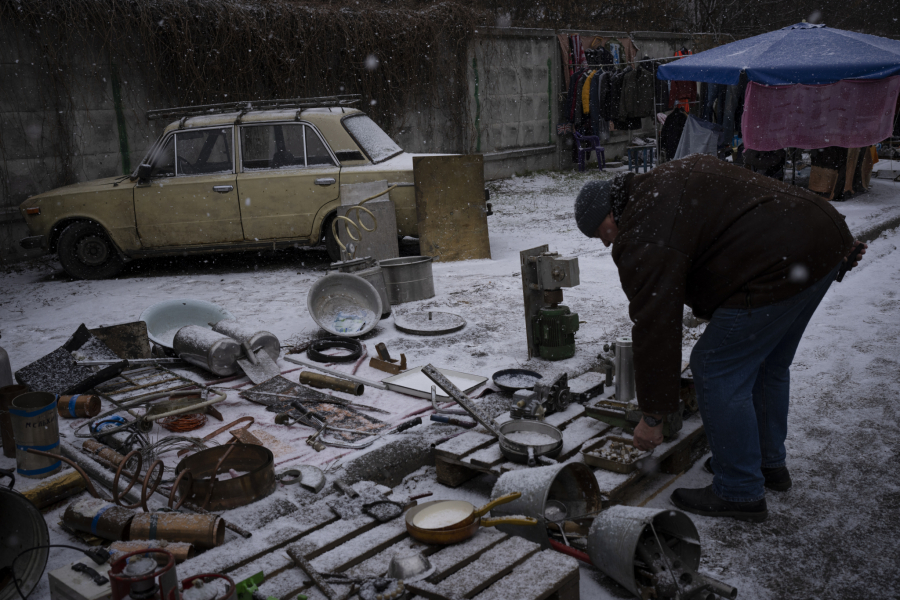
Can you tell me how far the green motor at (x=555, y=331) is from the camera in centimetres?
476

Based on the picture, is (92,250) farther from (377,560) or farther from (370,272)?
(377,560)

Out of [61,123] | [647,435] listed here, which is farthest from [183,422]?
[61,123]

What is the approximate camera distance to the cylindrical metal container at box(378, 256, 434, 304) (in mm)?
6458

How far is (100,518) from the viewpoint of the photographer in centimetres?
290

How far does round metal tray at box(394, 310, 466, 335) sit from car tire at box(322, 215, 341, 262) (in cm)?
194

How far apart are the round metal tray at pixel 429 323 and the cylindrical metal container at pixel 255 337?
1.13 m

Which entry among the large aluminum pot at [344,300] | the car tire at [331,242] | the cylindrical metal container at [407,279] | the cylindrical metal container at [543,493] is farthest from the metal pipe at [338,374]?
the car tire at [331,242]

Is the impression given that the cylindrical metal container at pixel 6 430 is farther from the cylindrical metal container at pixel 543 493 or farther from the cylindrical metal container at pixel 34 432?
the cylindrical metal container at pixel 543 493

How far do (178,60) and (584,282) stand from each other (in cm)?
716

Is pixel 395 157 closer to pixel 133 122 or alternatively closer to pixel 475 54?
pixel 133 122

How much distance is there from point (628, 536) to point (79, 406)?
343 cm

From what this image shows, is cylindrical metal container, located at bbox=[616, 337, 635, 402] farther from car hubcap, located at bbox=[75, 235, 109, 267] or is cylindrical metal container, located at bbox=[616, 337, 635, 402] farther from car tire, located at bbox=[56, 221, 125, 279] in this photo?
car hubcap, located at bbox=[75, 235, 109, 267]

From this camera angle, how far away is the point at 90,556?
2.40 metres

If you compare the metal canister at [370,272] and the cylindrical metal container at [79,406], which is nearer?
the cylindrical metal container at [79,406]
